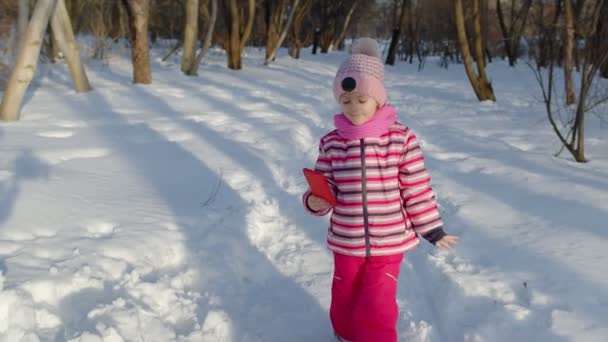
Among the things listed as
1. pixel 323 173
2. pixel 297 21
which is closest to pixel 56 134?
pixel 323 173

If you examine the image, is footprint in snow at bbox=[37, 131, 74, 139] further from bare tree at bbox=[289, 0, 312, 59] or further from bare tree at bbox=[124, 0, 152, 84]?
bare tree at bbox=[289, 0, 312, 59]

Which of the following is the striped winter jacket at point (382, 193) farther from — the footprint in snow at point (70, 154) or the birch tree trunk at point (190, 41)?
the birch tree trunk at point (190, 41)

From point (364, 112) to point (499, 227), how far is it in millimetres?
1917

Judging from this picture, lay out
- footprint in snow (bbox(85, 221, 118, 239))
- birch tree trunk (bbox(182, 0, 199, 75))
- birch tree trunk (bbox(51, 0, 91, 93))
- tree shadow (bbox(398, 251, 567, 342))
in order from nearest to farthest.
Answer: tree shadow (bbox(398, 251, 567, 342)) < footprint in snow (bbox(85, 221, 118, 239)) < birch tree trunk (bbox(51, 0, 91, 93)) < birch tree trunk (bbox(182, 0, 199, 75))

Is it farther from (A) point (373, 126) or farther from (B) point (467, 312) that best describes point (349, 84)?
(B) point (467, 312)

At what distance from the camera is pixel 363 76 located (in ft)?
6.11

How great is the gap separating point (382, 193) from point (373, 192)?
37 mm

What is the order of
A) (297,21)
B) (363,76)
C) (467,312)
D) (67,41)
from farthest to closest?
(297,21), (67,41), (467,312), (363,76)

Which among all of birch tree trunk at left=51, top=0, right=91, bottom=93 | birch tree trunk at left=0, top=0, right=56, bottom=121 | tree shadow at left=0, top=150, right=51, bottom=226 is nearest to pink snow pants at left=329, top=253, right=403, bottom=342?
tree shadow at left=0, top=150, right=51, bottom=226

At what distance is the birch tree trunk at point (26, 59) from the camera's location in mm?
5414

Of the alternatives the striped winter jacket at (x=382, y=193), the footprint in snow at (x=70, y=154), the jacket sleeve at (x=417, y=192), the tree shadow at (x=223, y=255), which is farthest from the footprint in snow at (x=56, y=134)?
the jacket sleeve at (x=417, y=192)

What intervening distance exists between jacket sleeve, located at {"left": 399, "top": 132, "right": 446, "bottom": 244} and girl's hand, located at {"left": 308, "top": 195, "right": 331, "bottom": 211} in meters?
0.31

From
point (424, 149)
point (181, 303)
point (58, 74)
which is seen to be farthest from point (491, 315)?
point (58, 74)

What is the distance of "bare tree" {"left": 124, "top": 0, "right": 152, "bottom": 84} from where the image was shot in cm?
869
